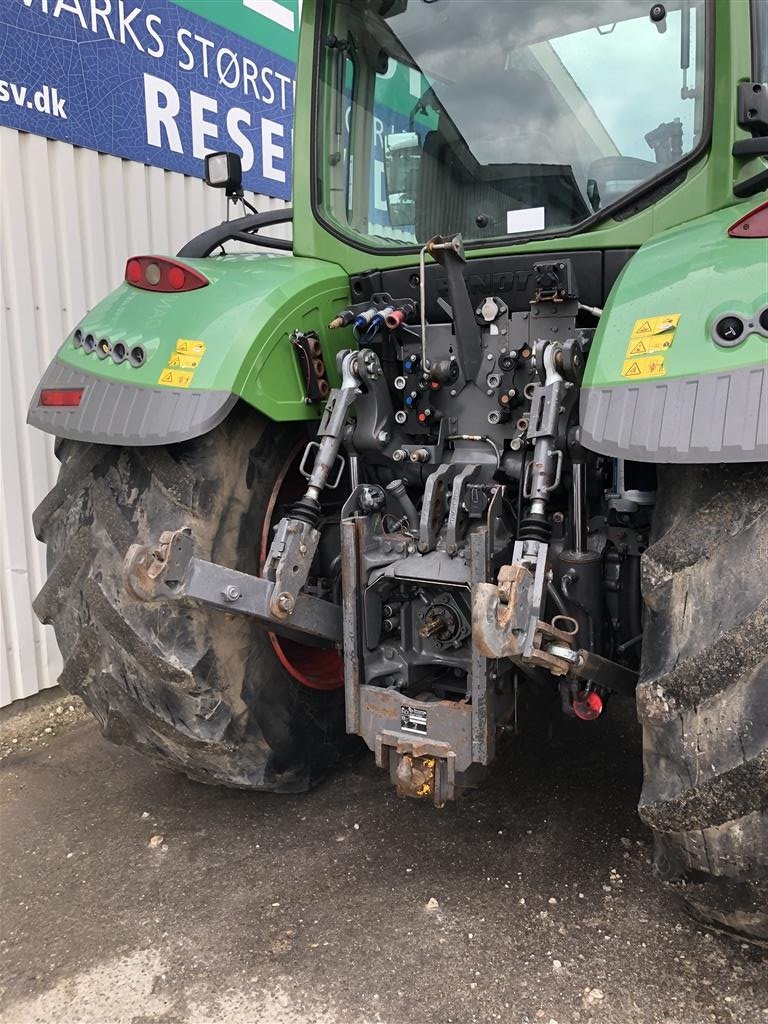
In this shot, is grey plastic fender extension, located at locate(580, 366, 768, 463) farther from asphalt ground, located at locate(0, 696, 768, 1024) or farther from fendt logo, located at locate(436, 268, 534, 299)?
asphalt ground, located at locate(0, 696, 768, 1024)

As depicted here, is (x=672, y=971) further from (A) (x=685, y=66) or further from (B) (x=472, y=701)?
(A) (x=685, y=66)

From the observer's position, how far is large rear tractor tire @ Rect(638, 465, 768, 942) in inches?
59.9

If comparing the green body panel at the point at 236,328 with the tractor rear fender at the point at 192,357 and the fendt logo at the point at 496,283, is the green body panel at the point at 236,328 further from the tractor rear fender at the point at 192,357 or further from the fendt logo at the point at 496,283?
the fendt logo at the point at 496,283

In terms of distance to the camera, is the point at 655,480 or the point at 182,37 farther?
the point at 182,37

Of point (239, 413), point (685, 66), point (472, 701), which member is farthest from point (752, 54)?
point (472, 701)

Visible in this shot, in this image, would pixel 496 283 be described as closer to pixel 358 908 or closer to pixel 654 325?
pixel 654 325

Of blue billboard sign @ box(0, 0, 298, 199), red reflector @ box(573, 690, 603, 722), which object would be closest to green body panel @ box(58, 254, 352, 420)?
red reflector @ box(573, 690, 603, 722)

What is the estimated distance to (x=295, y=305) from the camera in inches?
93.4

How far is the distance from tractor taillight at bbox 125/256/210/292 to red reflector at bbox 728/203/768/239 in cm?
136

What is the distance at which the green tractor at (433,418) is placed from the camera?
192 centimetres

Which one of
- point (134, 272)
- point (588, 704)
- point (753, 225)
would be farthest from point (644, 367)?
point (134, 272)

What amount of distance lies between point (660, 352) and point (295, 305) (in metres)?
1.06

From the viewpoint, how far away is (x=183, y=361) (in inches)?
86.2

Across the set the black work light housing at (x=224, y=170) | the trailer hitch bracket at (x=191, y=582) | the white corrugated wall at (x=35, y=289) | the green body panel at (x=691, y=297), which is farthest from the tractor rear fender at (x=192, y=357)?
the white corrugated wall at (x=35, y=289)
